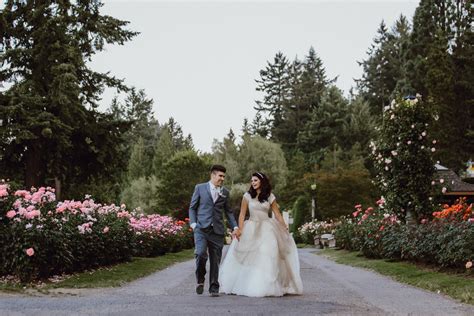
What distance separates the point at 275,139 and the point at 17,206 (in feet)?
240

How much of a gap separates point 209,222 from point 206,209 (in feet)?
0.68

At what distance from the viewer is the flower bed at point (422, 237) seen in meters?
12.8

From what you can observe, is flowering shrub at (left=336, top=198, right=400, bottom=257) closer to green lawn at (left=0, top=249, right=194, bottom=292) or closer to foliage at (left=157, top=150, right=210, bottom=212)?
green lawn at (left=0, top=249, right=194, bottom=292)

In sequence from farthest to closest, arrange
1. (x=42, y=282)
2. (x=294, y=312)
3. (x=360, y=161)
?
(x=360, y=161)
(x=42, y=282)
(x=294, y=312)

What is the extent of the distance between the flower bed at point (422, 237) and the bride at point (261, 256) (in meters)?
3.58

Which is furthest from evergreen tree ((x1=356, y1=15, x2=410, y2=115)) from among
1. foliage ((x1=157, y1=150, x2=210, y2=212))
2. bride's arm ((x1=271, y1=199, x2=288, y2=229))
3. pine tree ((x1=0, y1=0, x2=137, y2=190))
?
bride's arm ((x1=271, y1=199, x2=288, y2=229))

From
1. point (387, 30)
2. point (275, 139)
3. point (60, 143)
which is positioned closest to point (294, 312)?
point (60, 143)

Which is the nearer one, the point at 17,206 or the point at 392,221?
the point at 17,206

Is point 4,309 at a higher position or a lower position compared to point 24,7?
lower

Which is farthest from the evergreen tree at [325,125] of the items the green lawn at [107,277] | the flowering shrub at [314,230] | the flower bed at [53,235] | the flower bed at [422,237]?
the flower bed at [53,235]

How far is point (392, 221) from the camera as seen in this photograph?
19.9 meters

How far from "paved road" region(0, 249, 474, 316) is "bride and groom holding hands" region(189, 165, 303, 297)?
1.10 feet

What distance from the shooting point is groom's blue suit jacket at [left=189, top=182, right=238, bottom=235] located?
9.75m

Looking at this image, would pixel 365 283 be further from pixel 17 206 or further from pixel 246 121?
pixel 246 121
